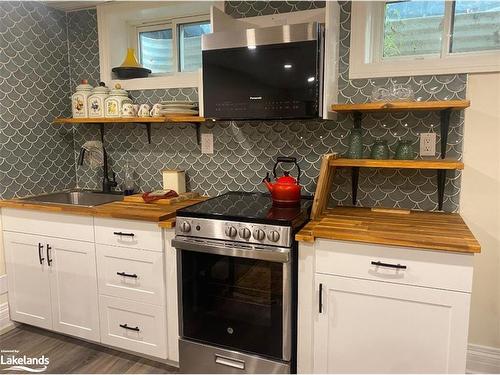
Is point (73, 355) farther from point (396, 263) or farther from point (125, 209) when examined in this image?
point (396, 263)

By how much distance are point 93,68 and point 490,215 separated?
2.83 meters

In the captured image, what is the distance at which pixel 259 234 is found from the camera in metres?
1.73

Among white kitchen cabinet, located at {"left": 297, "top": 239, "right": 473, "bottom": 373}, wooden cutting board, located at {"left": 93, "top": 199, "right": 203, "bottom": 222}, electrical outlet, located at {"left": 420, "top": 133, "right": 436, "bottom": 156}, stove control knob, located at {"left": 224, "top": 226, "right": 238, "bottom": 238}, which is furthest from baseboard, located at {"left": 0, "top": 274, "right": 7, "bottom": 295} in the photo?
electrical outlet, located at {"left": 420, "top": 133, "right": 436, "bottom": 156}

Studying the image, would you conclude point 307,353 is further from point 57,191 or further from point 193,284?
point 57,191

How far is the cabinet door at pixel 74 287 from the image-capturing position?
7.26 feet

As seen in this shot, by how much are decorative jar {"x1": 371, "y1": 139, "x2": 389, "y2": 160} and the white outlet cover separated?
1.06 m

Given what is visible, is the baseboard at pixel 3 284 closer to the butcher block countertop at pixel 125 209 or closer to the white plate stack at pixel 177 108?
the butcher block countertop at pixel 125 209

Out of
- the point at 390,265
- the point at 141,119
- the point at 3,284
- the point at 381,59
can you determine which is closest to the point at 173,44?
the point at 141,119

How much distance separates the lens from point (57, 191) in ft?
9.25

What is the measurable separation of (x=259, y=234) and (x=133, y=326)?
39.8 inches

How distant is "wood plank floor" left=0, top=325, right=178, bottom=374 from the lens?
2107 mm

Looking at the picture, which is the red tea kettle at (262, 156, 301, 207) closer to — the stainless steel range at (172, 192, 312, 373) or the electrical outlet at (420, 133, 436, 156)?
the stainless steel range at (172, 192, 312, 373)

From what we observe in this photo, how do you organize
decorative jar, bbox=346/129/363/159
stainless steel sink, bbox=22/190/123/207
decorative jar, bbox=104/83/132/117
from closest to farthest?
decorative jar, bbox=346/129/363/159 → decorative jar, bbox=104/83/132/117 → stainless steel sink, bbox=22/190/123/207

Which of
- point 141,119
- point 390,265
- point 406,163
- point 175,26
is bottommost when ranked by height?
point 390,265
